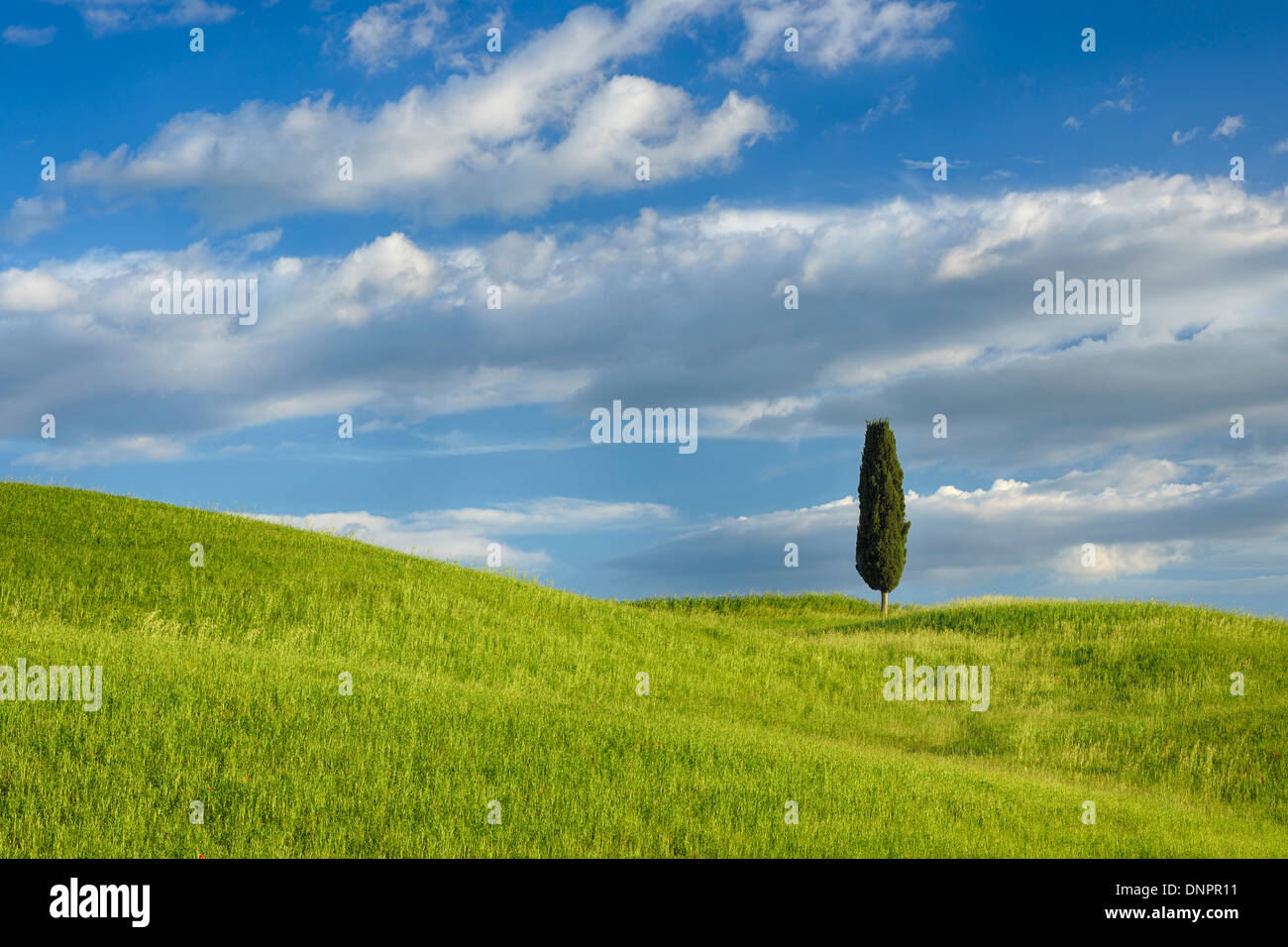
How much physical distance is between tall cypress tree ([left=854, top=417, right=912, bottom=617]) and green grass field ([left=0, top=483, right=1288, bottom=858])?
13475 millimetres

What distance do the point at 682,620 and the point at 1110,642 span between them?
49.2 feet

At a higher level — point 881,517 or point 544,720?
point 881,517

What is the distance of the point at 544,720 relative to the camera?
16547mm

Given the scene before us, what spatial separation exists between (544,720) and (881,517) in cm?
3886

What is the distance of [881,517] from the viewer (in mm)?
52250

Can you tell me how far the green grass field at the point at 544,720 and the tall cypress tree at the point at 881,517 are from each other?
13475mm

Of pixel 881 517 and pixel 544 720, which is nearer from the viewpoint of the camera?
pixel 544 720

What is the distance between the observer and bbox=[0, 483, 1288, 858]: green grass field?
37.7 feet

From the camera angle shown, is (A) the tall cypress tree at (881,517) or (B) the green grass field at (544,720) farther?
(A) the tall cypress tree at (881,517)

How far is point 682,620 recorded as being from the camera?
113 ft

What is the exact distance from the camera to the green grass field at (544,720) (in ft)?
37.7

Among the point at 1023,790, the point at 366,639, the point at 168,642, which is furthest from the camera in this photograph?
the point at 366,639
